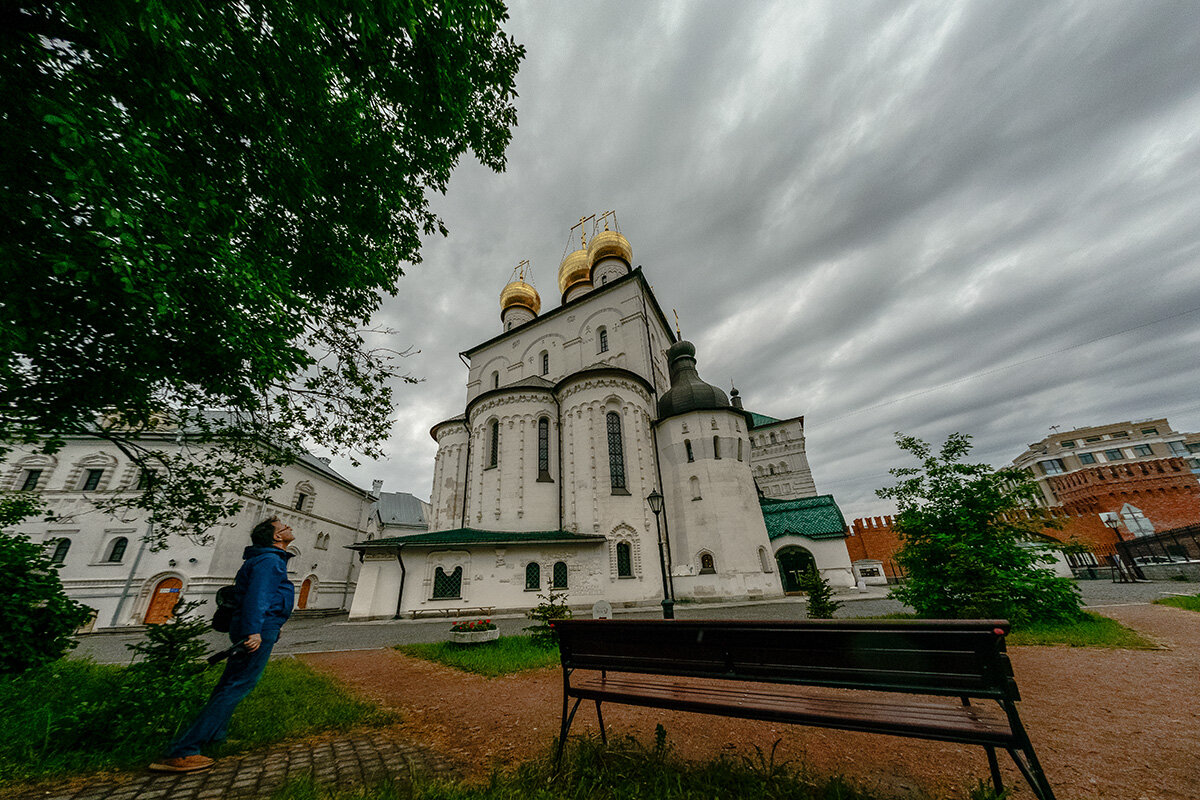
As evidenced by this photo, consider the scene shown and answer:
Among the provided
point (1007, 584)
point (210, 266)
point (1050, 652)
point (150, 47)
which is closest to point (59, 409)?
point (210, 266)

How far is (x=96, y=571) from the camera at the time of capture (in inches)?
701

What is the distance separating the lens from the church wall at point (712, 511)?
16.6 m

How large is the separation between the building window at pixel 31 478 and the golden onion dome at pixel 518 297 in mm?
23700

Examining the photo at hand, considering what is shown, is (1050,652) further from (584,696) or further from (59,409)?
(59,409)

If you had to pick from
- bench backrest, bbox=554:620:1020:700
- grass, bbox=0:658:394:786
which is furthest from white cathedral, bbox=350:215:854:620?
bench backrest, bbox=554:620:1020:700

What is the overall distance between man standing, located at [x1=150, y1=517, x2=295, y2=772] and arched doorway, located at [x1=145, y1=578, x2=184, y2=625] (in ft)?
74.3

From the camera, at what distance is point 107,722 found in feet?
10.3

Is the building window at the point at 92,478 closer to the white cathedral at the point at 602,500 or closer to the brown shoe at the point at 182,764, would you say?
the white cathedral at the point at 602,500

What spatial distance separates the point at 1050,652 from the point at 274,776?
29.2ft

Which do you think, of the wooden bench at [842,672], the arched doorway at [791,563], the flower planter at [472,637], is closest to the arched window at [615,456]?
the arched doorway at [791,563]

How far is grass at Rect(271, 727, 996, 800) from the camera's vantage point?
7.64 feet

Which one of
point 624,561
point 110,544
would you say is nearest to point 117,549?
point 110,544

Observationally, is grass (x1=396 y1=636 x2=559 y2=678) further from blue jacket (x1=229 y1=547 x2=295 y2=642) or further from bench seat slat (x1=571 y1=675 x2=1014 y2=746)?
bench seat slat (x1=571 y1=675 x2=1014 y2=746)

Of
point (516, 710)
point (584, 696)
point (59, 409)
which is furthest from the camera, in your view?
point (59, 409)
